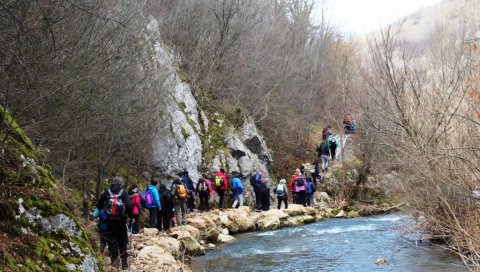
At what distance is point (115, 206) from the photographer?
9.19m

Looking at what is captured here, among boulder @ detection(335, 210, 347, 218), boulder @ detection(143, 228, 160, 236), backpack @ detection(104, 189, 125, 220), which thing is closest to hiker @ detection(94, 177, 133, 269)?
backpack @ detection(104, 189, 125, 220)

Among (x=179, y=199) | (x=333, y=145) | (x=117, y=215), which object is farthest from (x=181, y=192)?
(x=333, y=145)

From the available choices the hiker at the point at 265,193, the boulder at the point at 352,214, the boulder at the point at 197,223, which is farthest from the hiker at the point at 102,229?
the boulder at the point at 352,214

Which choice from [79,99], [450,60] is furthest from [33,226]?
[450,60]

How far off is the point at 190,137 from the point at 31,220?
15785 millimetres

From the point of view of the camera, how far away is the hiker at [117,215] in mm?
9203

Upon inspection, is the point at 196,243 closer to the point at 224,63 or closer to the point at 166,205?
the point at 166,205

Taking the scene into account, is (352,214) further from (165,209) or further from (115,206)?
(115,206)

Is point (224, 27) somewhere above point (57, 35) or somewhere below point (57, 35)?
above

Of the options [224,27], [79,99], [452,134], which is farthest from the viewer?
[224,27]

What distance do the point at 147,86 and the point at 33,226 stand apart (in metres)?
10.7

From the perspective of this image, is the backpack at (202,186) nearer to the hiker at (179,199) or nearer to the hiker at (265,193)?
the hiker at (179,199)

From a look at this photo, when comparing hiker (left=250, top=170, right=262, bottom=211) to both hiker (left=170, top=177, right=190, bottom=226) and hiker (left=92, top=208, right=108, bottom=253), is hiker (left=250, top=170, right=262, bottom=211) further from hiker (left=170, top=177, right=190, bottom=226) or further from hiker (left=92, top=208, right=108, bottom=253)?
hiker (left=92, top=208, right=108, bottom=253)

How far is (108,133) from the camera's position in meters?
14.0
